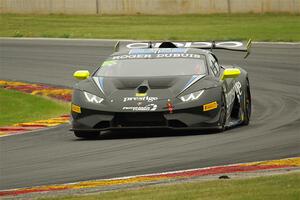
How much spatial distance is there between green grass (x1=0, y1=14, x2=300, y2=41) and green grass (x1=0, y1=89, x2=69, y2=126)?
11.4 meters

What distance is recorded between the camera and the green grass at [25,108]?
1780 cm

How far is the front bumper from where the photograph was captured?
13.3m

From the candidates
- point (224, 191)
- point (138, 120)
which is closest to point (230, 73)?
point (138, 120)

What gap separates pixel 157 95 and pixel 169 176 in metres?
3.54

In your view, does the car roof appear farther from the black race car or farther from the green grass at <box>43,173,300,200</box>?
the green grass at <box>43,173,300,200</box>

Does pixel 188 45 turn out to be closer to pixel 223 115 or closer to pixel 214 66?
pixel 214 66

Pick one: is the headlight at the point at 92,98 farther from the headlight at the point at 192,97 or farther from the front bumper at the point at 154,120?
the headlight at the point at 192,97

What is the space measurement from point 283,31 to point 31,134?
1945cm

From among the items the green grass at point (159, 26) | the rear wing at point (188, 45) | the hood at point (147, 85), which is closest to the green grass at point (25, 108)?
the rear wing at point (188, 45)

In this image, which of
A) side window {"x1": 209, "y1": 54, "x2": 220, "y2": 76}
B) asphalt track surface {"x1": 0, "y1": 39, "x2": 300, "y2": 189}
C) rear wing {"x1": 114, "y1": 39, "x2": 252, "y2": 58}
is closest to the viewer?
asphalt track surface {"x1": 0, "y1": 39, "x2": 300, "y2": 189}

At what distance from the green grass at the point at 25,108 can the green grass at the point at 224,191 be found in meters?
8.23

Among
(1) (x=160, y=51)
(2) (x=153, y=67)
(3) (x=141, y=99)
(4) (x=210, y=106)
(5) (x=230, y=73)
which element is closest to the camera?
(3) (x=141, y=99)

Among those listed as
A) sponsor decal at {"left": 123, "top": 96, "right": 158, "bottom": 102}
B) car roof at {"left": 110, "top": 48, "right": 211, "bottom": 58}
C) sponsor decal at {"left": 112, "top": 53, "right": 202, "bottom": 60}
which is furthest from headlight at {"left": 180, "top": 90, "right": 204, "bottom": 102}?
car roof at {"left": 110, "top": 48, "right": 211, "bottom": 58}

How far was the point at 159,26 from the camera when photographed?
37.1m
